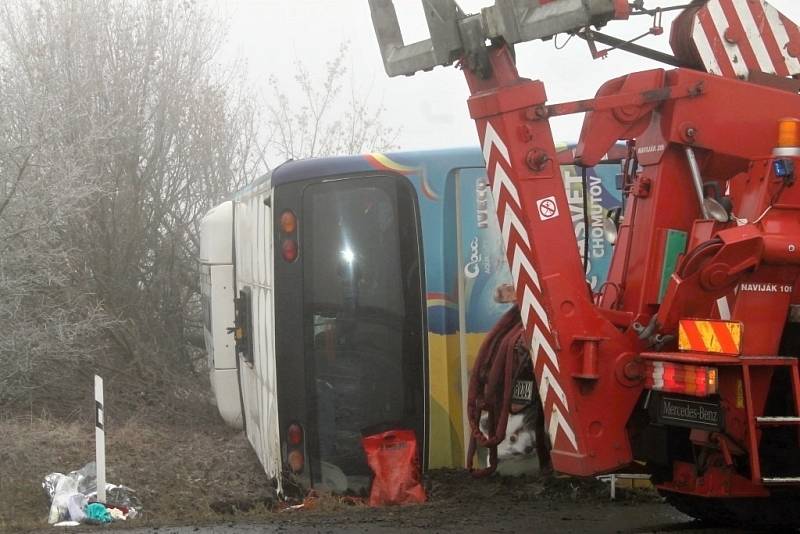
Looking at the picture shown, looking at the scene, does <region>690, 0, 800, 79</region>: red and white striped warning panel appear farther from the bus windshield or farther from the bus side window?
the bus side window

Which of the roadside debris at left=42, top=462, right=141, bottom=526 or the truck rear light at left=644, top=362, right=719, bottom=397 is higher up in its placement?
the truck rear light at left=644, top=362, right=719, bottom=397

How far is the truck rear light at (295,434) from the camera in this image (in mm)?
7160

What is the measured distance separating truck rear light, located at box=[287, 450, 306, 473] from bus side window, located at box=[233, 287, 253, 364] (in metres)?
Result: 1.57

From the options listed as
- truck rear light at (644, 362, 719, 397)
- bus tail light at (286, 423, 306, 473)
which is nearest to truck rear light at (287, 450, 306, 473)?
bus tail light at (286, 423, 306, 473)

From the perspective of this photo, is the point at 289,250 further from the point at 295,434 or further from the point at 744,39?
the point at 744,39

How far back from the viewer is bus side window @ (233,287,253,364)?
8727 mm

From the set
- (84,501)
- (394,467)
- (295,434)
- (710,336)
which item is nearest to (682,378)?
(710,336)

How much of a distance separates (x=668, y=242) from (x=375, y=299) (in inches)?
88.0

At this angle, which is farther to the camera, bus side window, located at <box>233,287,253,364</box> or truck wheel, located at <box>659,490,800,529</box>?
bus side window, located at <box>233,287,253,364</box>

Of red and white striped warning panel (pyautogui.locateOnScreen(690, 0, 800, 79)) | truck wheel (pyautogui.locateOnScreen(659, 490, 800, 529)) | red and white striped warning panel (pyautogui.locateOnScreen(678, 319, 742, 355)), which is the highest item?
red and white striped warning panel (pyautogui.locateOnScreen(690, 0, 800, 79))

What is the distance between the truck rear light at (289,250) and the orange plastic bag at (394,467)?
1.17 metres

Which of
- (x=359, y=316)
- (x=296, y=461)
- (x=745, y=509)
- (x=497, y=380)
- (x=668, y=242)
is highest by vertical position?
(x=668, y=242)

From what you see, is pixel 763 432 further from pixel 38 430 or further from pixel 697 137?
pixel 38 430

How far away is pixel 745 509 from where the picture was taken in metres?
5.84
